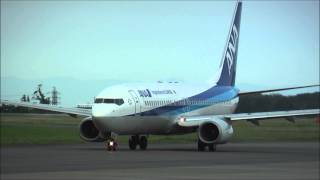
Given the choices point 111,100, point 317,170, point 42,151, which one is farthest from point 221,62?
point 317,170

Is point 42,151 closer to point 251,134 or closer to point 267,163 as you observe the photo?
point 267,163

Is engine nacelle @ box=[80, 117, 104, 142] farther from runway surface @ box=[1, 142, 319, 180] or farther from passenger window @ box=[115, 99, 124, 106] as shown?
runway surface @ box=[1, 142, 319, 180]

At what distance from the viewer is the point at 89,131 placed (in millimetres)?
42562

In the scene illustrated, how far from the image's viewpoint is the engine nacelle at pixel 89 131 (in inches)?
1660

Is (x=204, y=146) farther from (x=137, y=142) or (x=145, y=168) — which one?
(x=145, y=168)

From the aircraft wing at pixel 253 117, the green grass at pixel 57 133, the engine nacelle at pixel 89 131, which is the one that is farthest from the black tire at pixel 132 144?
the green grass at pixel 57 133

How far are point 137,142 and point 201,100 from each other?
674 centimetres

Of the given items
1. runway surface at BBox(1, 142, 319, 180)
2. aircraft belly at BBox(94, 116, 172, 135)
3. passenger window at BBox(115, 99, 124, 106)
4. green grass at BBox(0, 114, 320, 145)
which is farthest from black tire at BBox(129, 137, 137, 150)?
runway surface at BBox(1, 142, 319, 180)

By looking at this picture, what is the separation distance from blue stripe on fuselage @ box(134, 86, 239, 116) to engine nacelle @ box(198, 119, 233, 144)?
2.61 meters

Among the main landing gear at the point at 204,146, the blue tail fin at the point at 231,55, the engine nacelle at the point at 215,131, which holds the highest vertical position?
the blue tail fin at the point at 231,55

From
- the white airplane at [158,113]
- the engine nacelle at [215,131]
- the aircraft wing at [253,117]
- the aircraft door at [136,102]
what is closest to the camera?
the white airplane at [158,113]

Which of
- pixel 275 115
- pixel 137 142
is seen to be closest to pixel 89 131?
pixel 137 142

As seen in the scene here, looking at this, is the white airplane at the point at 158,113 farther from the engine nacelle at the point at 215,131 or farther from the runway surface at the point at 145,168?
the runway surface at the point at 145,168

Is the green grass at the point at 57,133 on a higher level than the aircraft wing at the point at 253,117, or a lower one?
lower
